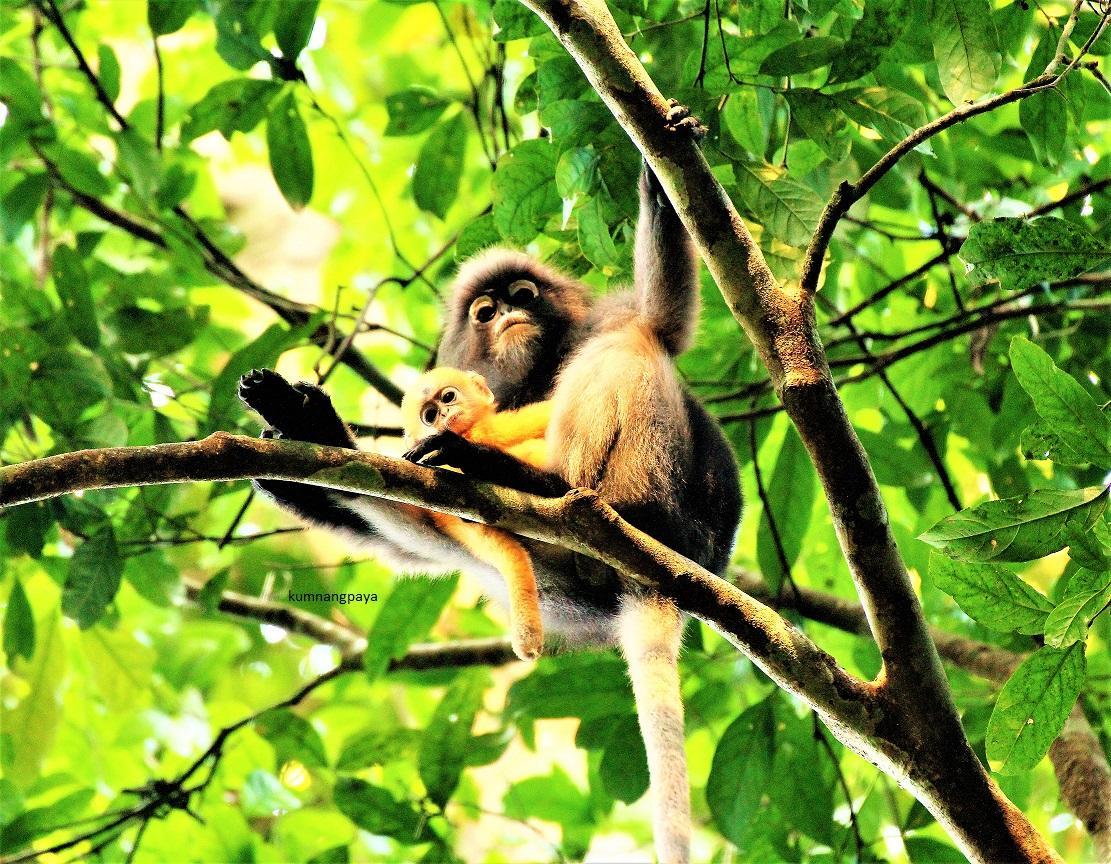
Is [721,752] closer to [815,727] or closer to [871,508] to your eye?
[815,727]

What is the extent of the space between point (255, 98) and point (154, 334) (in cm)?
100

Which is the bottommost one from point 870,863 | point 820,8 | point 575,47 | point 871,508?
point 870,863

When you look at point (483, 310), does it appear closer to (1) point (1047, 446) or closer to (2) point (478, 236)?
(2) point (478, 236)

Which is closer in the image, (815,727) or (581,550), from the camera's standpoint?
(581,550)

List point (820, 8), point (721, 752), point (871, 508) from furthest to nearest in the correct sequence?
point (721, 752) < point (820, 8) < point (871, 508)

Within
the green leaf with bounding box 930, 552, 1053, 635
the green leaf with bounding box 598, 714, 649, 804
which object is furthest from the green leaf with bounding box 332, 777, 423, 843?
the green leaf with bounding box 930, 552, 1053, 635

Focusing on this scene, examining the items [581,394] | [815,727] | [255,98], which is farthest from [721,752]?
[255,98]

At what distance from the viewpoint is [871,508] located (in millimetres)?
2445

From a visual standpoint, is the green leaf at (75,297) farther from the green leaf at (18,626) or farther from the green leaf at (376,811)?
the green leaf at (376,811)

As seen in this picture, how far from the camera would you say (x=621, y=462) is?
3123 millimetres

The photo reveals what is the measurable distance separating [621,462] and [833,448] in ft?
2.69

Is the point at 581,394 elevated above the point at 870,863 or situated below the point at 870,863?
above

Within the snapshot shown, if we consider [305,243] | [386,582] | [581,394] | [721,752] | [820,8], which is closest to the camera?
[820,8]

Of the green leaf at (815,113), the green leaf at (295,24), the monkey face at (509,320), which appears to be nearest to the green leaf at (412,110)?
the green leaf at (295,24)
